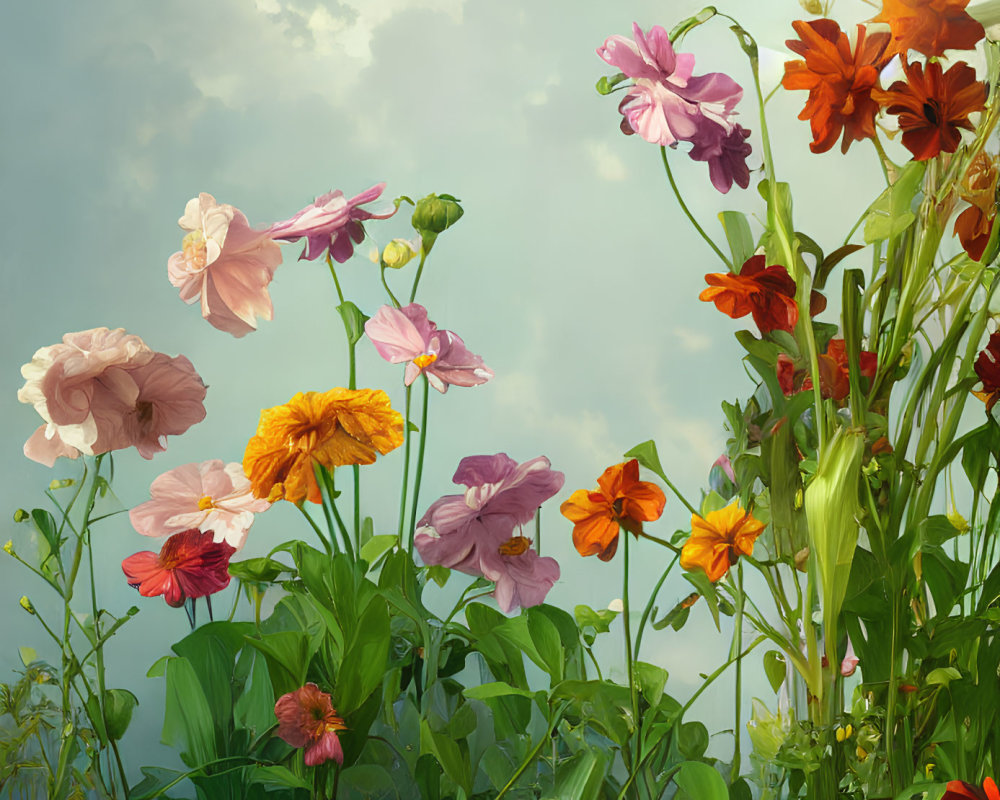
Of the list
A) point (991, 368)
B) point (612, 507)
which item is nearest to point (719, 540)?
point (612, 507)

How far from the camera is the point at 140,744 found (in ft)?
2.01

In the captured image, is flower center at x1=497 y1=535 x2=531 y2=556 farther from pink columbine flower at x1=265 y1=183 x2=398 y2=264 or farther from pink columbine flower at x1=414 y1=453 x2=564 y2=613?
pink columbine flower at x1=265 y1=183 x2=398 y2=264

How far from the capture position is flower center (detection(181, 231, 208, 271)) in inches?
22.6

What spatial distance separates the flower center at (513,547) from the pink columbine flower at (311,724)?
0.48ft

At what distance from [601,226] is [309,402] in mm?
278

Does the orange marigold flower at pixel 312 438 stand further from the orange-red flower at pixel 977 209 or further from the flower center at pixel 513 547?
the orange-red flower at pixel 977 209

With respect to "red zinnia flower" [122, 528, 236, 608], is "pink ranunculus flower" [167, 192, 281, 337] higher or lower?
higher

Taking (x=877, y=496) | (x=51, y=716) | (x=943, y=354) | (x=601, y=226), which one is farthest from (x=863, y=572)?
(x=51, y=716)

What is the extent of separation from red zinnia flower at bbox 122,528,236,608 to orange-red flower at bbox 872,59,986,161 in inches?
20.6

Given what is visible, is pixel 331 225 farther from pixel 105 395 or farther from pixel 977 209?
pixel 977 209

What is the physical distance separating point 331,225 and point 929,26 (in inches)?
16.5

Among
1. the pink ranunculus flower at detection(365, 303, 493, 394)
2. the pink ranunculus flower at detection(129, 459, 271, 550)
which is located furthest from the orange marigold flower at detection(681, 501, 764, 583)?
the pink ranunculus flower at detection(129, 459, 271, 550)

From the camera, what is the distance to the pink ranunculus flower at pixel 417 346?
0.60 m

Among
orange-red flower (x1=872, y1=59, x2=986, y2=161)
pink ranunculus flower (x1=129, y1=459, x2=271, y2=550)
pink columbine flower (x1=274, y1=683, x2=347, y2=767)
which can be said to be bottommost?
pink columbine flower (x1=274, y1=683, x2=347, y2=767)
